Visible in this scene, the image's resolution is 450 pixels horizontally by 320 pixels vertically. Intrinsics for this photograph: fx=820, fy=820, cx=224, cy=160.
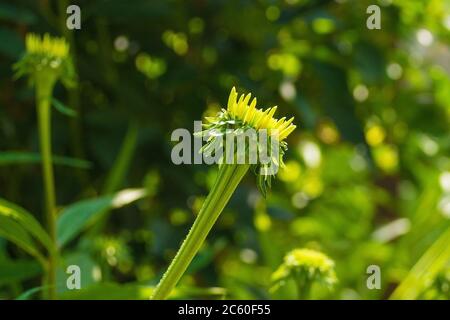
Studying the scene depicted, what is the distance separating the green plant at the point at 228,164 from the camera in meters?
0.31

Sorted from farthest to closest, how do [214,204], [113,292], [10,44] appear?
[10,44] < [113,292] < [214,204]

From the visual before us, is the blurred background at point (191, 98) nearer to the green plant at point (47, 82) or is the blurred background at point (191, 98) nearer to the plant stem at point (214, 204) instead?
the green plant at point (47, 82)

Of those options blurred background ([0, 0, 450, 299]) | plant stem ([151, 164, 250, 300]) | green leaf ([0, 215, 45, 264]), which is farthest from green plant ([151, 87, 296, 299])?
blurred background ([0, 0, 450, 299])

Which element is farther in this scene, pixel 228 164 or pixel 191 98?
pixel 191 98

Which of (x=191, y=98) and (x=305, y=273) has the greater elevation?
(x=191, y=98)

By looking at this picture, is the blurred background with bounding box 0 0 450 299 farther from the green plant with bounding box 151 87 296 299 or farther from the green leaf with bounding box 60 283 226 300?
the green plant with bounding box 151 87 296 299

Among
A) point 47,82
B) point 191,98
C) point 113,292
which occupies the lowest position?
point 113,292

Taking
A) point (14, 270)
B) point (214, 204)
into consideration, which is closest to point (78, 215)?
point (14, 270)

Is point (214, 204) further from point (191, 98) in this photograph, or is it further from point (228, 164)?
point (191, 98)

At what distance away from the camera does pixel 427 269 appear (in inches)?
16.2

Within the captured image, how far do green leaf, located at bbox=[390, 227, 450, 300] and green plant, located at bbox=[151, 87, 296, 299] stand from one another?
0.12m

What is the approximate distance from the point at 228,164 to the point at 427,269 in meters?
0.15
